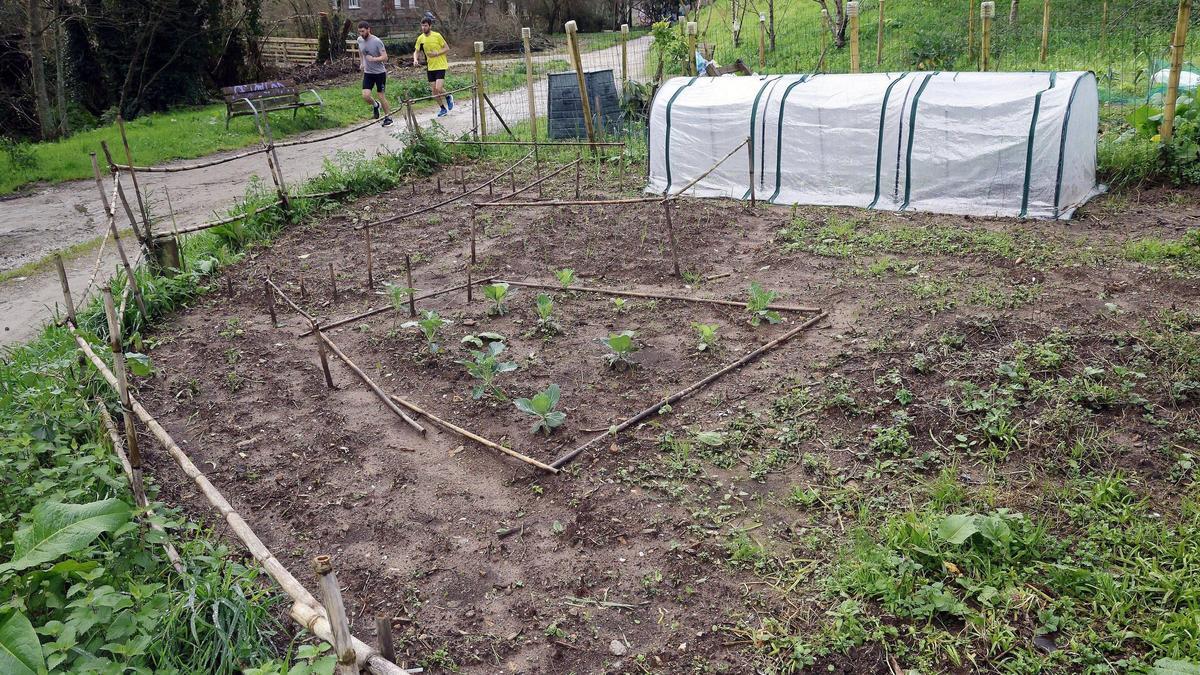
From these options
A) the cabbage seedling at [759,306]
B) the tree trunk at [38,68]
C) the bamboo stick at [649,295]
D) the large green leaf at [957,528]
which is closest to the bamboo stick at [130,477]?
the large green leaf at [957,528]

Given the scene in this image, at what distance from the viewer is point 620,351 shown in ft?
17.4

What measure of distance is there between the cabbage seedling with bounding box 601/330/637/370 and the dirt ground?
0.26ft

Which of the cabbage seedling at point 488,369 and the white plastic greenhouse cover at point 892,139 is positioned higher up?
the white plastic greenhouse cover at point 892,139

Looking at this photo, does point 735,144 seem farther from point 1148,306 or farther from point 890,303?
point 1148,306

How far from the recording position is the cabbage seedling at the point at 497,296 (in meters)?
6.32

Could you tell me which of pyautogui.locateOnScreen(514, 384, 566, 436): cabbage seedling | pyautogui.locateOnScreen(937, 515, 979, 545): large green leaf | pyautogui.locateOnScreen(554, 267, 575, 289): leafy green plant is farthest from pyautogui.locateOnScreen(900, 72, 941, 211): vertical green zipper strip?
pyautogui.locateOnScreen(937, 515, 979, 545): large green leaf

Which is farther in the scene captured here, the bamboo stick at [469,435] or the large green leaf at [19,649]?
the bamboo stick at [469,435]

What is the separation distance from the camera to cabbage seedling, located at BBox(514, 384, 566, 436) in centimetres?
465

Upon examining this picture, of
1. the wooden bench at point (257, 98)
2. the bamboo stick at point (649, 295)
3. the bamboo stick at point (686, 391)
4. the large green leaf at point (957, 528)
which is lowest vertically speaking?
the large green leaf at point (957, 528)

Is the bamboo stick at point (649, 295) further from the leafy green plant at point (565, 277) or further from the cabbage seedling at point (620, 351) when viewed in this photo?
the cabbage seedling at point (620, 351)

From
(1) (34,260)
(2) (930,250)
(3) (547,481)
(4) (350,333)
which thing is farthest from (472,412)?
(1) (34,260)

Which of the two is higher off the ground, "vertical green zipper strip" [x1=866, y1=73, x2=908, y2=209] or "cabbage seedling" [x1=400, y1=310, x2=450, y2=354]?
"vertical green zipper strip" [x1=866, y1=73, x2=908, y2=209]

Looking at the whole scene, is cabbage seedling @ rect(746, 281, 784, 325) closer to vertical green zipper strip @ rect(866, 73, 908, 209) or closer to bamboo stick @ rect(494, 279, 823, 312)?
bamboo stick @ rect(494, 279, 823, 312)

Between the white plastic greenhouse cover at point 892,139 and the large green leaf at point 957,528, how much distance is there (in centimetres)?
519
